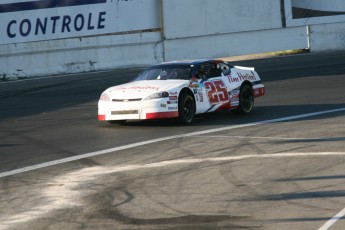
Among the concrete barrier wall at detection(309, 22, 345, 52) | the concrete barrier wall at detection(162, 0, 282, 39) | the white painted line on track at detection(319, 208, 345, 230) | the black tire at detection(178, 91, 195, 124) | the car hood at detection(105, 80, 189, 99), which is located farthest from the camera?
the concrete barrier wall at detection(309, 22, 345, 52)

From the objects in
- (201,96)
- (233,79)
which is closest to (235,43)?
(233,79)

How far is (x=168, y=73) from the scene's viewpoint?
56.1 ft

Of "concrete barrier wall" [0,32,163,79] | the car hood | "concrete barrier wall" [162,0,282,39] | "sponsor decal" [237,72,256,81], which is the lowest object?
the car hood

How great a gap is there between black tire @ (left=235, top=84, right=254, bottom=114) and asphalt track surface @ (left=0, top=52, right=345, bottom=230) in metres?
0.31

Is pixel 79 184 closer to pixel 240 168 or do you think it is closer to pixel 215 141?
pixel 240 168

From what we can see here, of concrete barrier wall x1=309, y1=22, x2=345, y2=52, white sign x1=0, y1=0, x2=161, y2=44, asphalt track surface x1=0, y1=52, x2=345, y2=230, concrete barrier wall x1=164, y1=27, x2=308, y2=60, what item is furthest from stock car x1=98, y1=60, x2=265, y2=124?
concrete barrier wall x1=309, y1=22, x2=345, y2=52

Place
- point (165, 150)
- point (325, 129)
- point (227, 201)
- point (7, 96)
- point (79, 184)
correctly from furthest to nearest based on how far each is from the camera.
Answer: point (7, 96)
point (325, 129)
point (165, 150)
point (79, 184)
point (227, 201)

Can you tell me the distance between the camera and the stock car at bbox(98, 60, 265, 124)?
15.9m

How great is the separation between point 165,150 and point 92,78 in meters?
14.3

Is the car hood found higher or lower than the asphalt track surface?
higher

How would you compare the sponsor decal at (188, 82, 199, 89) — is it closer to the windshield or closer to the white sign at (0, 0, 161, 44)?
the windshield

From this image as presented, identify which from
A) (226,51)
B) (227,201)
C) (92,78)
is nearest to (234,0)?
→ (226,51)

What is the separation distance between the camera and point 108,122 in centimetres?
1703

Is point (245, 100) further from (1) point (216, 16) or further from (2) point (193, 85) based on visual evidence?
(1) point (216, 16)
